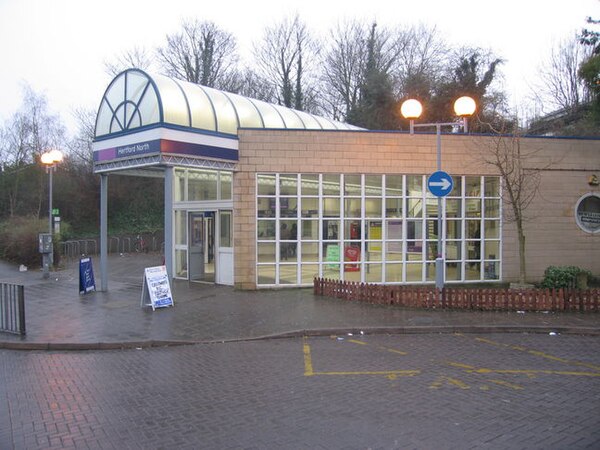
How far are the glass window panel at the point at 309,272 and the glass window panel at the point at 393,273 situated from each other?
228cm

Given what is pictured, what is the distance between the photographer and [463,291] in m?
11.7

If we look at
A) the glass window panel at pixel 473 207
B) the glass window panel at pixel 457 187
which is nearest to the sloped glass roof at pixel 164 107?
the glass window panel at pixel 457 187

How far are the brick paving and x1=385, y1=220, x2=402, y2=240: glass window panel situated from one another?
6.84 meters

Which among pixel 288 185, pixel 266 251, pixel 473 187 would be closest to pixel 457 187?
pixel 473 187

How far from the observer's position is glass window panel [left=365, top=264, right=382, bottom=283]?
15.3 meters

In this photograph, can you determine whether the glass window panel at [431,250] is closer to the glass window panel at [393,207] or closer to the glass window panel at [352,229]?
the glass window panel at [393,207]

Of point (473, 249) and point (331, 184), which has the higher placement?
point (331, 184)

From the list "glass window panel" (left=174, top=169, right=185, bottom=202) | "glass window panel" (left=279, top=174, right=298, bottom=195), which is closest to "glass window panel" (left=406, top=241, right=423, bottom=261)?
"glass window panel" (left=279, top=174, right=298, bottom=195)

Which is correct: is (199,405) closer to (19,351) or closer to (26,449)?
(26,449)

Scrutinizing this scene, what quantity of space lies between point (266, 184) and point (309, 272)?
3.00 metres

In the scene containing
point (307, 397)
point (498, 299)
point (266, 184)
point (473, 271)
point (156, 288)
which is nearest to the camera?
point (307, 397)

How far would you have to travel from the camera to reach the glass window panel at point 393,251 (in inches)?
607

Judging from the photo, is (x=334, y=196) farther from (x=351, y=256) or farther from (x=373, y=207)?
(x=351, y=256)

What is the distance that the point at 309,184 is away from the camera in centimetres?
1506
